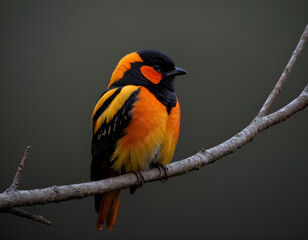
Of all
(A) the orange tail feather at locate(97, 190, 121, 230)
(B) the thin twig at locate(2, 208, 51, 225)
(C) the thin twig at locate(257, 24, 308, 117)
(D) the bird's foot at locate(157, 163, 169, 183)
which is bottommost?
(A) the orange tail feather at locate(97, 190, 121, 230)

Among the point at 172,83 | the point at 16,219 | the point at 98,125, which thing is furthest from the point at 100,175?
the point at 16,219

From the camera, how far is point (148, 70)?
2748mm

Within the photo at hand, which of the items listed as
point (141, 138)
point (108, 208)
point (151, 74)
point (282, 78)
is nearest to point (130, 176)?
point (141, 138)

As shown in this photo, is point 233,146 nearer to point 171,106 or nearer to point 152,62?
point 171,106

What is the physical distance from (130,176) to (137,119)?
34 cm

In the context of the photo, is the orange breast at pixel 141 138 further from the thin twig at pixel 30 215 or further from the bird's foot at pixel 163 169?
the thin twig at pixel 30 215

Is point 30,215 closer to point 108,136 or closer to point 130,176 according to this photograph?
point 130,176

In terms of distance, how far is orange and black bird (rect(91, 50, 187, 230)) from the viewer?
Result: 2424mm

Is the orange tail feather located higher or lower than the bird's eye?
lower

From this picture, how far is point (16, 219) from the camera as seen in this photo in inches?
159

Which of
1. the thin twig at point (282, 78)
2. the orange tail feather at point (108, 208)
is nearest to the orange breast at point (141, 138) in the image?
the orange tail feather at point (108, 208)

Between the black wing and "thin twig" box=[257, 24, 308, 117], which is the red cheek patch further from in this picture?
"thin twig" box=[257, 24, 308, 117]

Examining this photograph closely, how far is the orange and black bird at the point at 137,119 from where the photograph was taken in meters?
2.42

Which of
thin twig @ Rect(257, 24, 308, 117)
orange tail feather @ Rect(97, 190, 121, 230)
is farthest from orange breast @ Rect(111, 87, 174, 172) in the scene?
thin twig @ Rect(257, 24, 308, 117)
